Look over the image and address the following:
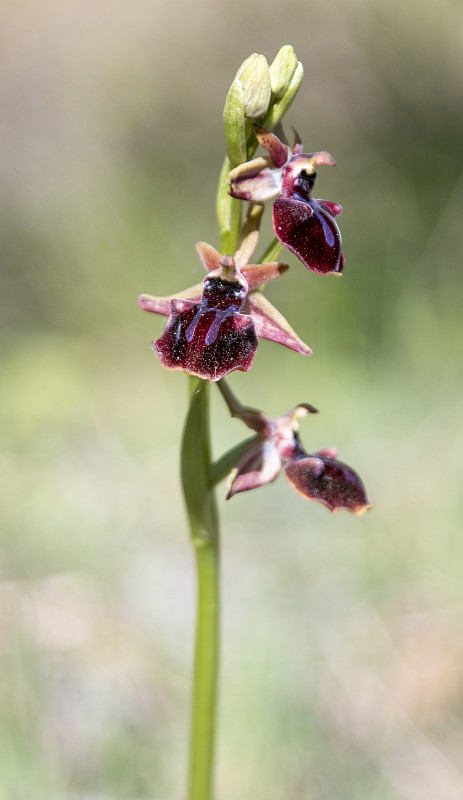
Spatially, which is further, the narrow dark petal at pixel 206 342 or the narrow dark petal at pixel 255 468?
the narrow dark petal at pixel 255 468

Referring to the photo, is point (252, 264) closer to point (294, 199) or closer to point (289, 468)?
point (294, 199)

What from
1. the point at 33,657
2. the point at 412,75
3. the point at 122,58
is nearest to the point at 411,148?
the point at 412,75

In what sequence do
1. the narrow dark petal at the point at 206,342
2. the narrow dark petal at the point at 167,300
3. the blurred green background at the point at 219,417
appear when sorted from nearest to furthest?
the narrow dark petal at the point at 206,342 < the narrow dark petal at the point at 167,300 < the blurred green background at the point at 219,417

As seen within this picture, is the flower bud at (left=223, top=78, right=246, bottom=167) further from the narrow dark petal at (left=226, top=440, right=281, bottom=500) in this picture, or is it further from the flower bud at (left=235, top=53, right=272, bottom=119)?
the narrow dark petal at (left=226, top=440, right=281, bottom=500)

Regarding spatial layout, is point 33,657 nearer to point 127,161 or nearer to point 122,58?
point 127,161

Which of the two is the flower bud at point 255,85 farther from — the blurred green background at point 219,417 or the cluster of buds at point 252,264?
the blurred green background at point 219,417

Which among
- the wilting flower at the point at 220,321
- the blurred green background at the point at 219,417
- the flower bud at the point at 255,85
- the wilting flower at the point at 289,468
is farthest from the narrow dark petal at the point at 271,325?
the blurred green background at the point at 219,417

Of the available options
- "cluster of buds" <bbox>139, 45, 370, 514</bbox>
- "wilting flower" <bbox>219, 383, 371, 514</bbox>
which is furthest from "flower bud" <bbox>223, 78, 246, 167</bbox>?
"wilting flower" <bbox>219, 383, 371, 514</bbox>
